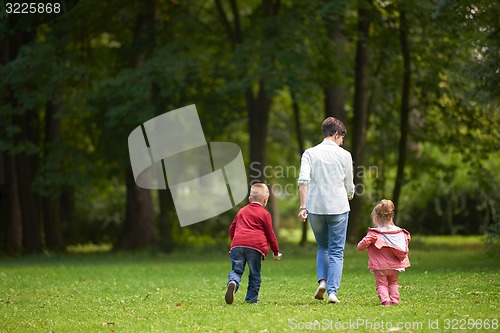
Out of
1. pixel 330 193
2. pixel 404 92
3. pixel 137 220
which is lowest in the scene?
pixel 137 220

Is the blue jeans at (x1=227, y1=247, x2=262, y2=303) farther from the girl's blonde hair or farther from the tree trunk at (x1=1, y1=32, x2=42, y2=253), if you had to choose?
the tree trunk at (x1=1, y1=32, x2=42, y2=253)

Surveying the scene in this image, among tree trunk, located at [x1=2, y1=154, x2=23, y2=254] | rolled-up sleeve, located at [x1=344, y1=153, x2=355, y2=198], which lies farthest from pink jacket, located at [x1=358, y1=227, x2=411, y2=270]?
tree trunk, located at [x1=2, y1=154, x2=23, y2=254]

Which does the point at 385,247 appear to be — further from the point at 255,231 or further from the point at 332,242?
the point at 255,231

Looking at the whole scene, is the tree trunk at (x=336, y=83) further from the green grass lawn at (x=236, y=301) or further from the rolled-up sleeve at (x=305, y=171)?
the rolled-up sleeve at (x=305, y=171)

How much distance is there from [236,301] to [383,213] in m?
2.48

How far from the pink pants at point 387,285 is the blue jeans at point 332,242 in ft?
1.48

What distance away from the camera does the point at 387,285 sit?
9914 millimetres

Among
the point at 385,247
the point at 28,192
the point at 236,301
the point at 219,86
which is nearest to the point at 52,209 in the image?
the point at 28,192

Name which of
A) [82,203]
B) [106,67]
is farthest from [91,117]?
[82,203]

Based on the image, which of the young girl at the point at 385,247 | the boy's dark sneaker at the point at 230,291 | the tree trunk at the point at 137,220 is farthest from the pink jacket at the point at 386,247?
the tree trunk at the point at 137,220

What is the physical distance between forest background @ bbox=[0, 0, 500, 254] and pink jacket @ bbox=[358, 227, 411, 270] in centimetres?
986

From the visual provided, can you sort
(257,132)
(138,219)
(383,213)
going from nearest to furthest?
(383,213), (257,132), (138,219)

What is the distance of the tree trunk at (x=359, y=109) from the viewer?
2369 cm

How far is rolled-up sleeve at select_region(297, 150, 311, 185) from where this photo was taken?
9.84 metres
